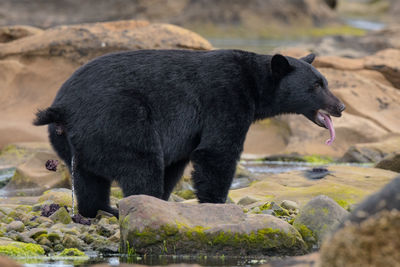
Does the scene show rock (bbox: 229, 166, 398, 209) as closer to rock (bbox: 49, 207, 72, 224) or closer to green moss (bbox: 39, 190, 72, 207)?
green moss (bbox: 39, 190, 72, 207)

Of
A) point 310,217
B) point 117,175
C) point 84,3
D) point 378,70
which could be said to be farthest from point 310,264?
point 84,3

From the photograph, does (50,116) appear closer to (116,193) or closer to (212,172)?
(212,172)

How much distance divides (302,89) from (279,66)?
1.22 feet

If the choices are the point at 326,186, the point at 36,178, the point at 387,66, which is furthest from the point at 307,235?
the point at 387,66

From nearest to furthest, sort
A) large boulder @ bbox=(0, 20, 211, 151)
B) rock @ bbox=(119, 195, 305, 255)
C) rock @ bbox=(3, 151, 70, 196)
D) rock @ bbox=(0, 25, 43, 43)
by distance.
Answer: rock @ bbox=(119, 195, 305, 255) < rock @ bbox=(3, 151, 70, 196) < large boulder @ bbox=(0, 20, 211, 151) < rock @ bbox=(0, 25, 43, 43)

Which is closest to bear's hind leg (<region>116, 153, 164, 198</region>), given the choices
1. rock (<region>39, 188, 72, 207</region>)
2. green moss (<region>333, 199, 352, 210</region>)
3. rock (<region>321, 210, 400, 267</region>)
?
rock (<region>39, 188, 72, 207</region>)

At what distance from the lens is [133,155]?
22.5 ft

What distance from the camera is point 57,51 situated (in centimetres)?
1730

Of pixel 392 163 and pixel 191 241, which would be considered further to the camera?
pixel 392 163

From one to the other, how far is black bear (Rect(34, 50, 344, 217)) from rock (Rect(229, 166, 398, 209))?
4.54ft

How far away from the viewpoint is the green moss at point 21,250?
625 centimetres

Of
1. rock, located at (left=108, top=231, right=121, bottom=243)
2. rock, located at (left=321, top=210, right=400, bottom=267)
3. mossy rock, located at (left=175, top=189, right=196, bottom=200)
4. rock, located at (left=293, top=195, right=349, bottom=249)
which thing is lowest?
mossy rock, located at (left=175, top=189, right=196, bottom=200)

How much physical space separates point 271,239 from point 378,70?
13.1m

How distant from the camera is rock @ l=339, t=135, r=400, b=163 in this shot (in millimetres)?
14453
